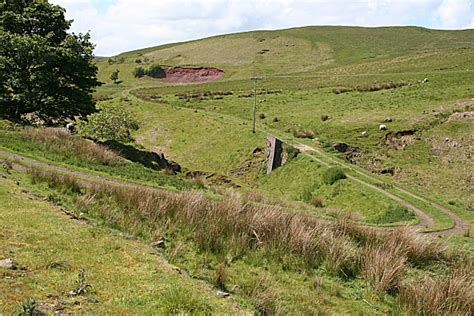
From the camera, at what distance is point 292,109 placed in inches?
2169

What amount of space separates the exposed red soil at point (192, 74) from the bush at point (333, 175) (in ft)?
284

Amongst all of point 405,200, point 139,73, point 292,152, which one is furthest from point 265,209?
point 139,73

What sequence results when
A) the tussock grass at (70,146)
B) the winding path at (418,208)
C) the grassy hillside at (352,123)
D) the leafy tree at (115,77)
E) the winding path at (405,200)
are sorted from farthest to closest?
the leafy tree at (115,77) → the grassy hillside at (352,123) → the tussock grass at (70,146) → the winding path at (418,208) → the winding path at (405,200)

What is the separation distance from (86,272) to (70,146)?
18.1 m

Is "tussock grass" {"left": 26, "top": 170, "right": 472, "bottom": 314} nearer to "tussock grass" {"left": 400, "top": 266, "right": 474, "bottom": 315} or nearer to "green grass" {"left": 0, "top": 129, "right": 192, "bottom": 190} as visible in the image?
"tussock grass" {"left": 400, "top": 266, "right": 474, "bottom": 315}

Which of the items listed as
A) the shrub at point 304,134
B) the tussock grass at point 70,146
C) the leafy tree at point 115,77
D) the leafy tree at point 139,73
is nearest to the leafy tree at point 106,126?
the tussock grass at point 70,146

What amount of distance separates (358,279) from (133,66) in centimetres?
13383

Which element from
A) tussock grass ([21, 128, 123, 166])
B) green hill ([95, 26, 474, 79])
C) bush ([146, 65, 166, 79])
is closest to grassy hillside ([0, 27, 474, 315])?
tussock grass ([21, 128, 123, 166])

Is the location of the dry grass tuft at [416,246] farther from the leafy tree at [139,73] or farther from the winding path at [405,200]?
the leafy tree at [139,73]

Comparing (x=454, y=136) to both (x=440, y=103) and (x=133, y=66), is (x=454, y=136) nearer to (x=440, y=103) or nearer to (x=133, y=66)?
(x=440, y=103)

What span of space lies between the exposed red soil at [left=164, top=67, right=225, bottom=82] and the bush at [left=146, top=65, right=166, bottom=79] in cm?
151

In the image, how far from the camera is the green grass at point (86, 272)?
7.76 m

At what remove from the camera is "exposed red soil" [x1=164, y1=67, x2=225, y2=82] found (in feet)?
382

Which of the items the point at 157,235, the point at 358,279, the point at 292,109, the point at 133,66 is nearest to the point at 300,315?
the point at 358,279
